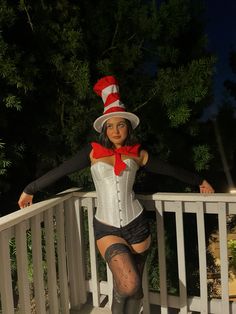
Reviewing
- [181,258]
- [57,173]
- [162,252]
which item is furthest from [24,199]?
[181,258]

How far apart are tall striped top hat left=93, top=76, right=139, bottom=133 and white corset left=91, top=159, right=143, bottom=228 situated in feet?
0.74

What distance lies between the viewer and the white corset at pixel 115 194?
1.91m

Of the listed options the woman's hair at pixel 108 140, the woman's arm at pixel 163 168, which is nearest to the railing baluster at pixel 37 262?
the woman's hair at pixel 108 140

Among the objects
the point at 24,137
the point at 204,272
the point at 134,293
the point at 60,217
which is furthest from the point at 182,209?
the point at 24,137

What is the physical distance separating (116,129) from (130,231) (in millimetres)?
554

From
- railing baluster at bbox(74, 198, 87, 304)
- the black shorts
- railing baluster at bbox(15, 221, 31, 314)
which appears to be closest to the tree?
railing baluster at bbox(74, 198, 87, 304)

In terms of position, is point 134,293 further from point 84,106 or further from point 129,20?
point 129,20

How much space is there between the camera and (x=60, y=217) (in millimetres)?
2389

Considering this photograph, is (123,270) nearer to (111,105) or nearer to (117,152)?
(117,152)

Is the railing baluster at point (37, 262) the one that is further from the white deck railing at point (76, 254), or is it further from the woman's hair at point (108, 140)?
the woman's hair at point (108, 140)

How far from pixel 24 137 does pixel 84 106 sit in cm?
57

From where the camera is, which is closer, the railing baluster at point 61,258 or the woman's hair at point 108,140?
the woman's hair at point 108,140

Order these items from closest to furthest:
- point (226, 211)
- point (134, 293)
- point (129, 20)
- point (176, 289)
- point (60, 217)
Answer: point (134, 293) → point (226, 211) → point (60, 217) → point (129, 20) → point (176, 289)

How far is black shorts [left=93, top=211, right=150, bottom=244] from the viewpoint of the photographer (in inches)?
74.5
